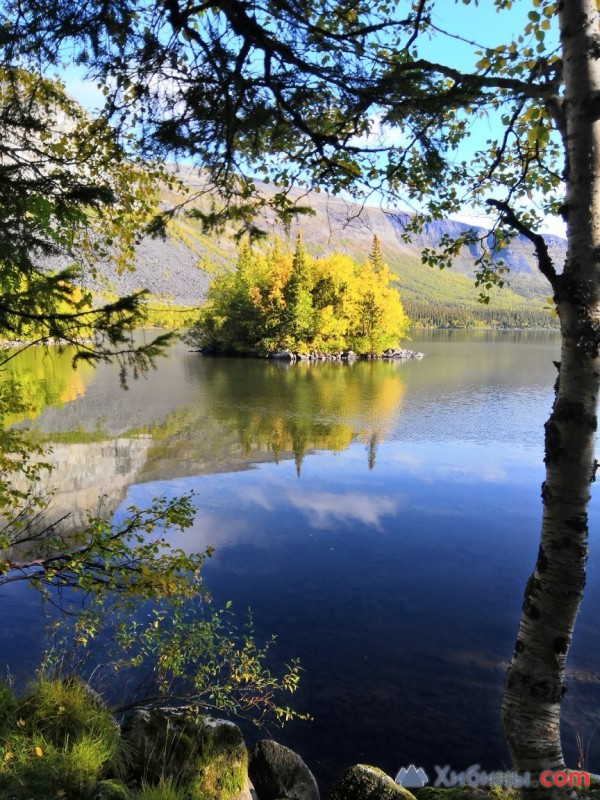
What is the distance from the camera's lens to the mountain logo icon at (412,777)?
5273 millimetres

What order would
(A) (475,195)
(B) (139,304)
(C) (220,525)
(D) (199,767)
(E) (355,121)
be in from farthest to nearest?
(C) (220,525) → (A) (475,195) → (D) (199,767) → (E) (355,121) → (B) (139,304)

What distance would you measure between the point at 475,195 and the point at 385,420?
1953cm

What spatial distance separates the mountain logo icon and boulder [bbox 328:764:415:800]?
732 mm

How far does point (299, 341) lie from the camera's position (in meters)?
55.8

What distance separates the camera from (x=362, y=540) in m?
11.5

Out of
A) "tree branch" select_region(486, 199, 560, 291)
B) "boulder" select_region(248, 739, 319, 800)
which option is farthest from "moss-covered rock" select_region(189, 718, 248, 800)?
"tree branch" select_region(486, 199, 560, 291)

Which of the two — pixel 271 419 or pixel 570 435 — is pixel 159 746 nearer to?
pixel 570 435

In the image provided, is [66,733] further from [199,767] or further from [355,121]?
[355,121]

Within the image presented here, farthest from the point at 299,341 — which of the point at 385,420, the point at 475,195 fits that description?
the point at 475,195

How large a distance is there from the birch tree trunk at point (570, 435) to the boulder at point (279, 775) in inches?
110

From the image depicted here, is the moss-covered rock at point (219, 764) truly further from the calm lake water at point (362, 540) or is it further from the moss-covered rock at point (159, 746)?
the calm lake water at point (362, 540)

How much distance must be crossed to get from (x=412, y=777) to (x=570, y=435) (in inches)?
173

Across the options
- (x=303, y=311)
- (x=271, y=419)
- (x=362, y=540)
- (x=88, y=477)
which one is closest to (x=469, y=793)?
(x=362, y=540)

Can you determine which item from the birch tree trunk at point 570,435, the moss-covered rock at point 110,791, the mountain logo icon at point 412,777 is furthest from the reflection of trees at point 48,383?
the birch tree trunk at point 570,435
